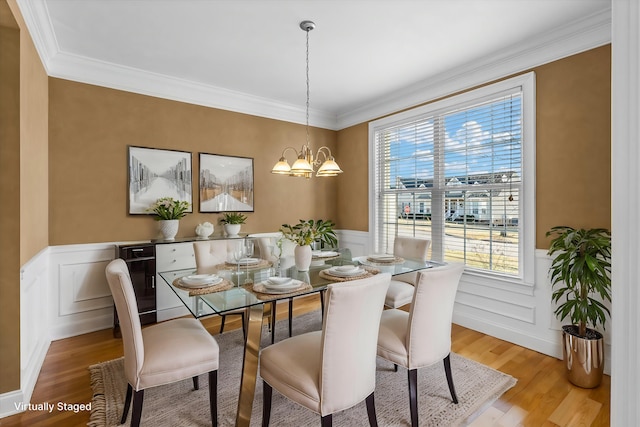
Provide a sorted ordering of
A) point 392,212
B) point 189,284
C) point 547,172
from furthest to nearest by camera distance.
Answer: point 392,212
point 547,172
point 189,284

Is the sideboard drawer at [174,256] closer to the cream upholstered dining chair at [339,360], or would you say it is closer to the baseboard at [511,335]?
the cream upholstered dining chair at [339,360]

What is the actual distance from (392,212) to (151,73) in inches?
134

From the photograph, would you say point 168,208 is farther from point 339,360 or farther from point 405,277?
point 339,360

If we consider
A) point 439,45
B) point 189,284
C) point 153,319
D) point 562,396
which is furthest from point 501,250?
point 153,319

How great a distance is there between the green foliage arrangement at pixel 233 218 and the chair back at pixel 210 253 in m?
0.87

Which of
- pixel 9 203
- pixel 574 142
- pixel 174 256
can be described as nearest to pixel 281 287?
pixel 9 203

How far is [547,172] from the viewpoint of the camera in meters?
2.88

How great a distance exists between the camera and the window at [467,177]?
308 centimetres

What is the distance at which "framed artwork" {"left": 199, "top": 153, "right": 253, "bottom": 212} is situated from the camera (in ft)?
13.2

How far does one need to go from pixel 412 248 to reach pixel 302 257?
146cm

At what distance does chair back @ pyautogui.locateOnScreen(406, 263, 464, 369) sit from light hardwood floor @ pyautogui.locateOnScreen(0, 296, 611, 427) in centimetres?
54

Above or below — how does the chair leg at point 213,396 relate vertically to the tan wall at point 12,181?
below

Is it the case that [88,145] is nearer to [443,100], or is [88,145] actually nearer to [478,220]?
[443,100]

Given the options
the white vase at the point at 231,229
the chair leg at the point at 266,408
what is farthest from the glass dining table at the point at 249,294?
the white vase at the point at 231,229
